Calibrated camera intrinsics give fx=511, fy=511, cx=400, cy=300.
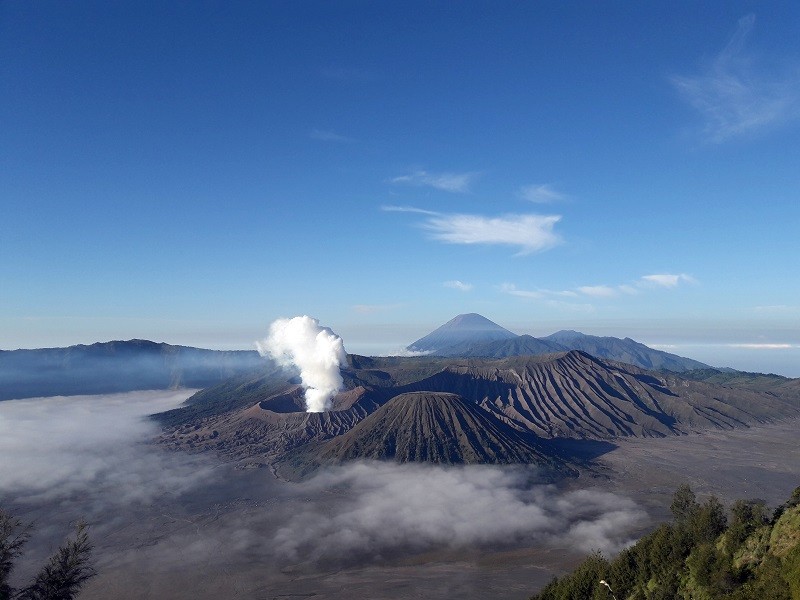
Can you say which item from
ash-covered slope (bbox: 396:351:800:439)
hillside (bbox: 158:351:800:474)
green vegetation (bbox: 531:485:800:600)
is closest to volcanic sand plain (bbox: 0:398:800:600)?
green vegetation (bbox: 531:485:800:600)

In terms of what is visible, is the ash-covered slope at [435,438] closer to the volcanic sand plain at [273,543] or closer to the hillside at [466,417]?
the hillside at [466,417]

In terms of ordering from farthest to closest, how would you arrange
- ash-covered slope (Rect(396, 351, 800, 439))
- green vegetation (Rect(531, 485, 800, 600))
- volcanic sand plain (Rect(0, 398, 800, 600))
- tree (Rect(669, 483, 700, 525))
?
ash-covered slope (Rect(396, 351, 800, 439)) < tree (Rect(669, 483, 700, 525)) < volcanic sand plain (Rect(0, 398, 800, 600)) < green vegetation (Rect(531, 485, 800, 600))

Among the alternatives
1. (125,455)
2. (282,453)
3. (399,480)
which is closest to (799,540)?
(399,480)

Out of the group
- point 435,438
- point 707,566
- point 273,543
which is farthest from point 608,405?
point 707,566

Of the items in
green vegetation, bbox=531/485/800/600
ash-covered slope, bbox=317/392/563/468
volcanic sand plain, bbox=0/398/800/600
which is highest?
green vegetation, bbox=531/485/800/600

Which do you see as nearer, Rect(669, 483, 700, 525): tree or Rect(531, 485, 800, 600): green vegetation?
Rect(531, 485, 800, 600): green vegetation

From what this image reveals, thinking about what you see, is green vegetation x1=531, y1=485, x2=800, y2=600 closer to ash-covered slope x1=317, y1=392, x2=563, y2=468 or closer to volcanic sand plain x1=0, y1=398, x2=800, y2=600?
volcanic sand plain x1=0, y1=398, x2=800, y2=600

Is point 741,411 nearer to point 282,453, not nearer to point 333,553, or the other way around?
point 282,453
